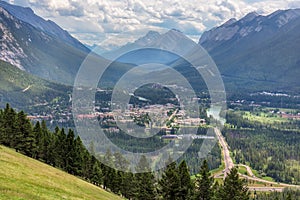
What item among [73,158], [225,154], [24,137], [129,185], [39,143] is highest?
[24,137]

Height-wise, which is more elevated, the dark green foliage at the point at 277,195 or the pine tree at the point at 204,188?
the pine tree at the point at 204,188

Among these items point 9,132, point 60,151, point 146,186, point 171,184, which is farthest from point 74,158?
point 171,184

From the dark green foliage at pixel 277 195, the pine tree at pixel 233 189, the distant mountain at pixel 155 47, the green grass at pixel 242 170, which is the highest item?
the distant mountain at pixel 155 47

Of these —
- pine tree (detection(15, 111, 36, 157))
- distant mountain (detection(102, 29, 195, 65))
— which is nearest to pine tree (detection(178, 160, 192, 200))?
distant mountain (detection(102, 29, 195, 65))

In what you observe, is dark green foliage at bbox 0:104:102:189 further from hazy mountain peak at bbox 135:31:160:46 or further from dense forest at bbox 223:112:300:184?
dense forest at bbox 223:112:300:184

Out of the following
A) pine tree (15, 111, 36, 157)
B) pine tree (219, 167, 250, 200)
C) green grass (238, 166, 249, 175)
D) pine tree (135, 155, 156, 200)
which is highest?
pine tree (15, 111, 36, 157)

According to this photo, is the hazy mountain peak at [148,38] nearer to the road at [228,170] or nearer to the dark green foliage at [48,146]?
the dark green foliage at [48,146]

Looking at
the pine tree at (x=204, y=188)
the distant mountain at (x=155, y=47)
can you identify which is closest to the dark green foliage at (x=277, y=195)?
the pine tree at (x=204, y=188)

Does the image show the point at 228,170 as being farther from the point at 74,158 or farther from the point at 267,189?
the point at 74,158

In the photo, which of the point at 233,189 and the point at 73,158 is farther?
the point at 73,158
